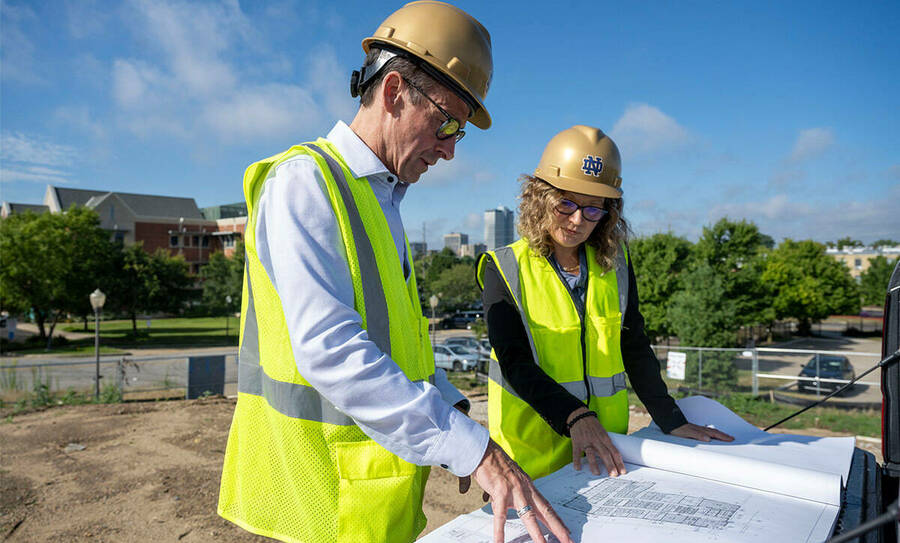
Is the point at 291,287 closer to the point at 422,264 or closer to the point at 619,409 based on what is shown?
the point at 619,409

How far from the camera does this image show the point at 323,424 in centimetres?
128

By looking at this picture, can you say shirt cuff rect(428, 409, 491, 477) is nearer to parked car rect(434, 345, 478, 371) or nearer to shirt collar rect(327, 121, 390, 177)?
shirt collar rect(327, 121, 390, 177)

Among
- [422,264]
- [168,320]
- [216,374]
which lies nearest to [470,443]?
[216,374]

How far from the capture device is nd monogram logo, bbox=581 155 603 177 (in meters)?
2.39

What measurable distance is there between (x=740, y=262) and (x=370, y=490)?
132ft

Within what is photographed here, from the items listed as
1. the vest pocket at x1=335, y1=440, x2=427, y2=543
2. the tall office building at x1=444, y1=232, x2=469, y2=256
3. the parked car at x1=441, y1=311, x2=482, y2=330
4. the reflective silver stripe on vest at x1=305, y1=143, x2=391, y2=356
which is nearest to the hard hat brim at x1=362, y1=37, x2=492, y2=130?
the reflective silver stripe on vest at x1=305, y1=143, x2=391, y2=356

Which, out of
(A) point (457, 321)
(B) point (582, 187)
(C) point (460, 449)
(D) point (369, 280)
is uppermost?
(B) point (582, 187)

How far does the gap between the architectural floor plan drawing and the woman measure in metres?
0.48

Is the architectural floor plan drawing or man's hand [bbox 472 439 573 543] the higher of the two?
man's hand [bbox 472 439 573 543]

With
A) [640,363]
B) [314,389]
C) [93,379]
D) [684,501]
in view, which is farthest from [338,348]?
[93,379]

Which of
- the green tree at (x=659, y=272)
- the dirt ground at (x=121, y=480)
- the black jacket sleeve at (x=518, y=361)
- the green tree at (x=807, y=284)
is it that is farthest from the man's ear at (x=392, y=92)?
the green tree at (x=807, y=284)

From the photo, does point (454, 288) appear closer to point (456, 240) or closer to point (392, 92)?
point (392, 92)

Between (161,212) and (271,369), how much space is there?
74.0 m

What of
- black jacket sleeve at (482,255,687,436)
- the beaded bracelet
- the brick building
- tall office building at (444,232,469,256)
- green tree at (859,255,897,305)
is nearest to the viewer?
the beaded bracelet
